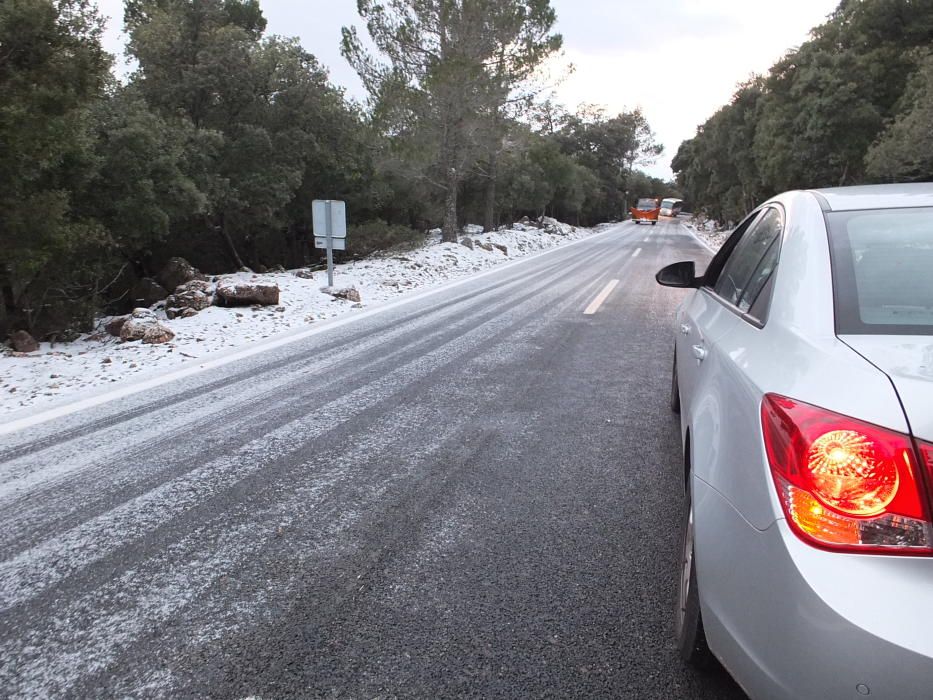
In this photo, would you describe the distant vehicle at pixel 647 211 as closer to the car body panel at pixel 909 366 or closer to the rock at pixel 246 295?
the rock at pixel 246 295

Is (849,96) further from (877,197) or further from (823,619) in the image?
(823,619)

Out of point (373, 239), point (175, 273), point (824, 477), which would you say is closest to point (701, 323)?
point (824, 477)

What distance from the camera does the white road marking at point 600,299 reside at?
29.5 ft

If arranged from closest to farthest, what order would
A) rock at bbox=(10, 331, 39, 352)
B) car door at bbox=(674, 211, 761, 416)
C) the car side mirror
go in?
car door at bbox=(674, 211, 761, 416) → the car side mirror → rock at bbox=(10, 331, 39, 352)

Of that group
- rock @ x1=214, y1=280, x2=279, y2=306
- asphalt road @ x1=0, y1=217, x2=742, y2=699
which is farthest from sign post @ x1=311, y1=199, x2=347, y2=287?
asphalt road @ x1=0, y1=217, x2=742, y2=699

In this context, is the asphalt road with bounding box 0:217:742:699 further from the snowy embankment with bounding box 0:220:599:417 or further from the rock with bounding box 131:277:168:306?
the rock with bounding box 131:277:168:306

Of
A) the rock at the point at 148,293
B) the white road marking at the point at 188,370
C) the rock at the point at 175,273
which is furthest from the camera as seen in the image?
the rock at the point at 175,273

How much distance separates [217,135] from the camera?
17.1 meters

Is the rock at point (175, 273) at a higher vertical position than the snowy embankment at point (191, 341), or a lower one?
lower

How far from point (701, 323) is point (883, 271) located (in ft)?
3.49

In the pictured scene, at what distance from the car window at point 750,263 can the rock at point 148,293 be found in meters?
15.8

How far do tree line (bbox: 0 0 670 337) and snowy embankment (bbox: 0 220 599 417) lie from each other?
11.6 feet

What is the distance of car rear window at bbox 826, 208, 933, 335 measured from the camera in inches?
62.3

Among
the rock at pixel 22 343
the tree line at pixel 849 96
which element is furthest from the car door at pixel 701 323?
the tree line at pixel 849 96
